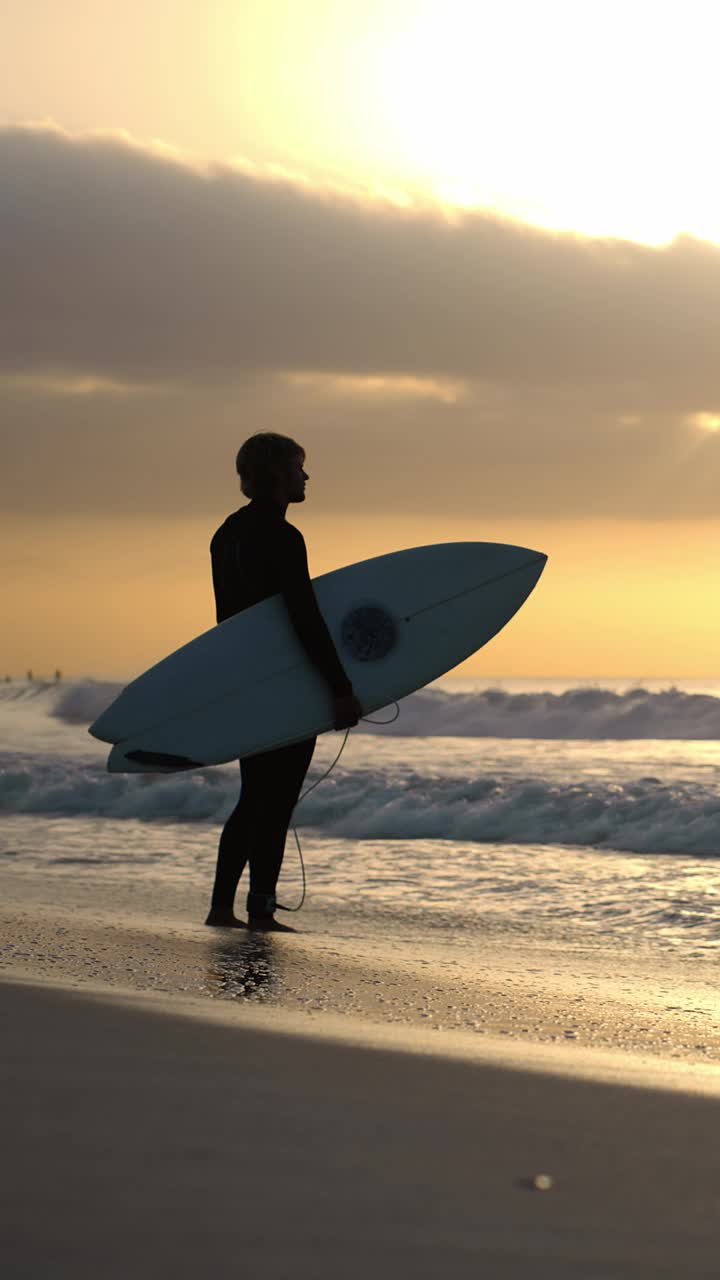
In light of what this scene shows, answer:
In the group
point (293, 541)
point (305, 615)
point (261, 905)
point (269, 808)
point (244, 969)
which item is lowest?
point (244, 969)

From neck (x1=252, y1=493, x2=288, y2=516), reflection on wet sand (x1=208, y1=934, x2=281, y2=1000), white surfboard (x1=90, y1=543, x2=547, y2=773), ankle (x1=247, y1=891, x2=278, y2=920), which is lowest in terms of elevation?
reflection on wet sand (x1=208, y1=934, x2=281, y2=1000)

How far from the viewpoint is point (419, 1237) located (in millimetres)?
1391

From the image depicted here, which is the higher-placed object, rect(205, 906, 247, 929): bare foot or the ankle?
the ankle

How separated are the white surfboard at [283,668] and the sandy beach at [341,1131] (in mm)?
1178

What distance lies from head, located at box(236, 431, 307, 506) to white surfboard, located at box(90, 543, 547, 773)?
0.37 m

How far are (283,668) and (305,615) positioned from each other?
313 millimetres

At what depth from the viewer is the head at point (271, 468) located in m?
3.90

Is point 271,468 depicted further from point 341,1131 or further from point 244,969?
point 341,1131

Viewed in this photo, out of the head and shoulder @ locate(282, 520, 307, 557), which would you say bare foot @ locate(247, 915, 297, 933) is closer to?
shoulder @ locate(282, 520, 307, 557)

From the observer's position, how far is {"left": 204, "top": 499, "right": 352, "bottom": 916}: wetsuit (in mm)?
3857

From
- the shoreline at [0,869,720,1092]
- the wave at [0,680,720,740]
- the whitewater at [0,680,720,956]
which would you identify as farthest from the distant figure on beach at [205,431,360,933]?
the wave at [0,680,720,740]

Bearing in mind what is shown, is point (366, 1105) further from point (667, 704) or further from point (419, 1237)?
point (667, 704)

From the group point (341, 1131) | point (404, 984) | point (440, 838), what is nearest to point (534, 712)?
point (440, 838)

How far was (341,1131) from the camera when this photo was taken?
1.73 metres
